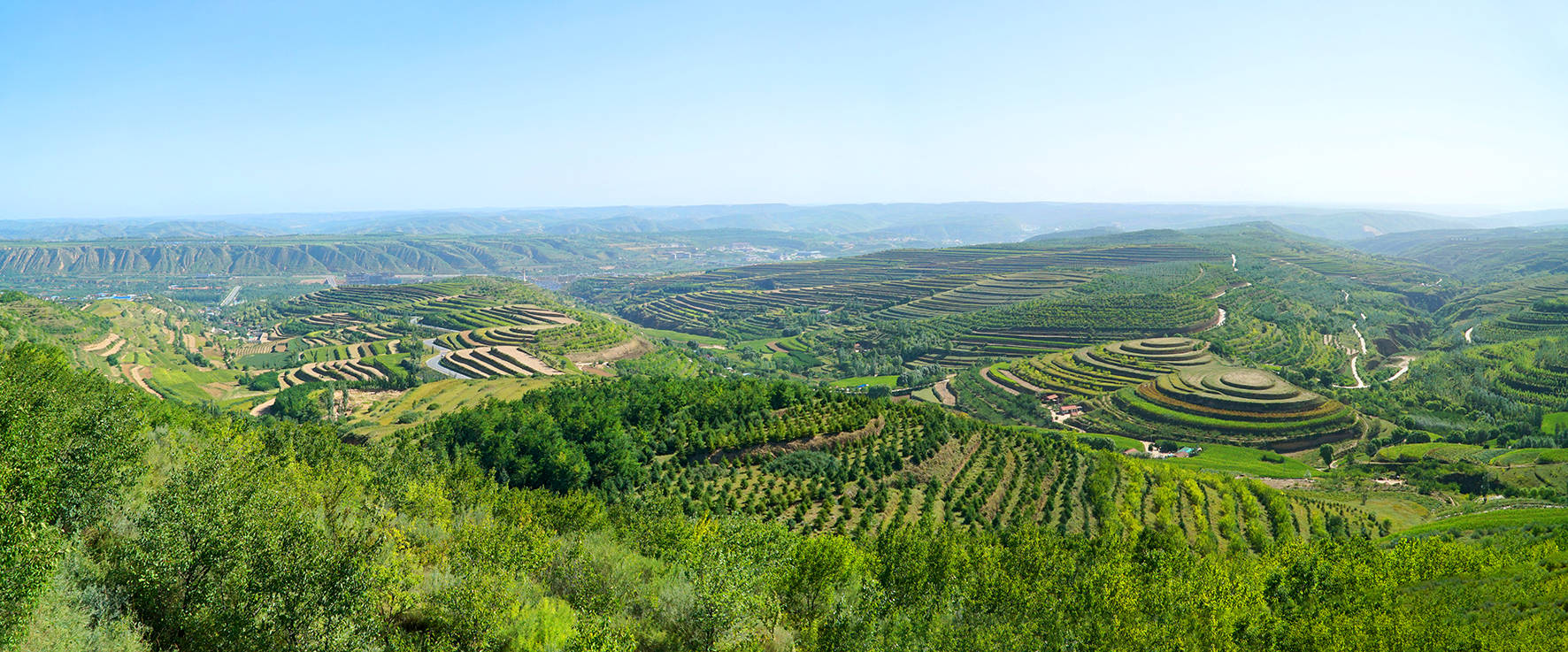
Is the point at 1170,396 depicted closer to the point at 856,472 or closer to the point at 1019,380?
the point at 1019,380

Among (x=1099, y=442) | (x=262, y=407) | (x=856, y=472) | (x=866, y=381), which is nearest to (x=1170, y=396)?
(x=1099, y=442)

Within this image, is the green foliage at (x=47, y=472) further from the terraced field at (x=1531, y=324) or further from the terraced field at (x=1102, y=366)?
the terraced field at (x=1531, y=324)

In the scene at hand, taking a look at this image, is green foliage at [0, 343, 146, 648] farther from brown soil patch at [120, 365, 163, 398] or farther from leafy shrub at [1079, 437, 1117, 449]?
leafy shrub at [1079, 437, 1117, 449]

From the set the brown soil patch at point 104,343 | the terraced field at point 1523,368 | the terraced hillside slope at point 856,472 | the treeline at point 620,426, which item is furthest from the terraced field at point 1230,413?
the brown soil patch at point 104,343

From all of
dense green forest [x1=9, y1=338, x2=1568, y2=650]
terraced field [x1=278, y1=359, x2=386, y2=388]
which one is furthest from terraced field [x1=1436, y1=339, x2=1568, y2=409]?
terraced field [x1=278, y1=359, x2=386, y2=388]

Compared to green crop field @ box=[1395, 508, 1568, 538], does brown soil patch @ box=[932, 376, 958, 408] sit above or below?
below

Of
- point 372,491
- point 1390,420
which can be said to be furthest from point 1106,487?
point 1390,420
